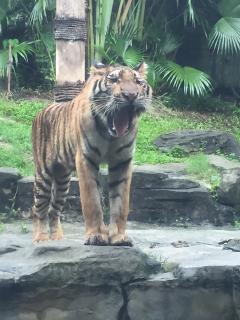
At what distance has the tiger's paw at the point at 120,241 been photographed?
5633 millimetres

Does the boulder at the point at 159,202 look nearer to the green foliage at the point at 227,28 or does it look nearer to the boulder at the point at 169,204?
the boulder at the point at 169,204

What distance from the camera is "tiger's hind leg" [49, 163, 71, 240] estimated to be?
6.62m

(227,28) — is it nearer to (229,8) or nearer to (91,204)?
(229,8)

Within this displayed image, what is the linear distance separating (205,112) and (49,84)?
275 centimetres

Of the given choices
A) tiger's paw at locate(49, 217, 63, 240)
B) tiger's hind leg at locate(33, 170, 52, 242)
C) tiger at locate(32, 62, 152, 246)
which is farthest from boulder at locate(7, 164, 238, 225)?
tiger at locate(32, 62, 152, 246)

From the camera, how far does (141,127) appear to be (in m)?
12.4

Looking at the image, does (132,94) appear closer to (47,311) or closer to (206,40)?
(47,311)

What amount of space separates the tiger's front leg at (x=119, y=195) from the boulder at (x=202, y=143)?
511cm

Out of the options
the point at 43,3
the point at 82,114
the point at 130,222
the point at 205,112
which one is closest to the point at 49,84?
the point at 43,3

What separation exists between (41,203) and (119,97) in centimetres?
166

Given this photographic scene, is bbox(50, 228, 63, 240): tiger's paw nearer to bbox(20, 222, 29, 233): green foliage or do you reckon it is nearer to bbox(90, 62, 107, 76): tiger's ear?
bbox(20, 222, 29, 233): green foliage

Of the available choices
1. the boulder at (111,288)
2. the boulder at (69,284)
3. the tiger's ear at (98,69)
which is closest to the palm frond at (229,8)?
the tiger's ear at (98,69)

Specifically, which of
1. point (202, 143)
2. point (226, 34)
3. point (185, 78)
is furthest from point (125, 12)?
point (202, 143)

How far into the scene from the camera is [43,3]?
44.3 ft
